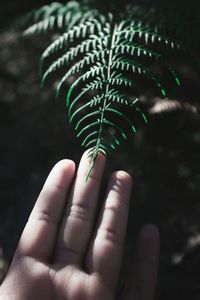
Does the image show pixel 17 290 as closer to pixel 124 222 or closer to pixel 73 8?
pixel 124 222

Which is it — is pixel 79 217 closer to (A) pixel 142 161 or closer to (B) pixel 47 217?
(B) pixel 47 217

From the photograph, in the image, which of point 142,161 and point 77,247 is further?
point 142,161

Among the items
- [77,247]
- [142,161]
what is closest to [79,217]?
[77,247]

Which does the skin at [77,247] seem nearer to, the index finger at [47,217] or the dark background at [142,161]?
the index finger at [47,217]

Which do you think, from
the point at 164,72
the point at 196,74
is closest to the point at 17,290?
the point at 164,72

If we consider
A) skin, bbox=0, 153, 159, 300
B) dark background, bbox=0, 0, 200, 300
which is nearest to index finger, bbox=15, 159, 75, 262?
skin, bbox=0, 153, 159, 300

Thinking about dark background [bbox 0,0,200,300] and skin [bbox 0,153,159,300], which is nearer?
skin [bbox 0,153,159,300]

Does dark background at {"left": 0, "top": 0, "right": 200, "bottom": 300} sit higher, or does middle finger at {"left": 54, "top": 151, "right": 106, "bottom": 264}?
dark background at {"left": 0, "top": 0, "right": 200, "bottom": 300}

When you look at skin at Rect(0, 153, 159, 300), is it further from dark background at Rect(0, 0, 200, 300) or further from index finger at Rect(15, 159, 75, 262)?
dark background at Rect(0, 0, 200, 300)
